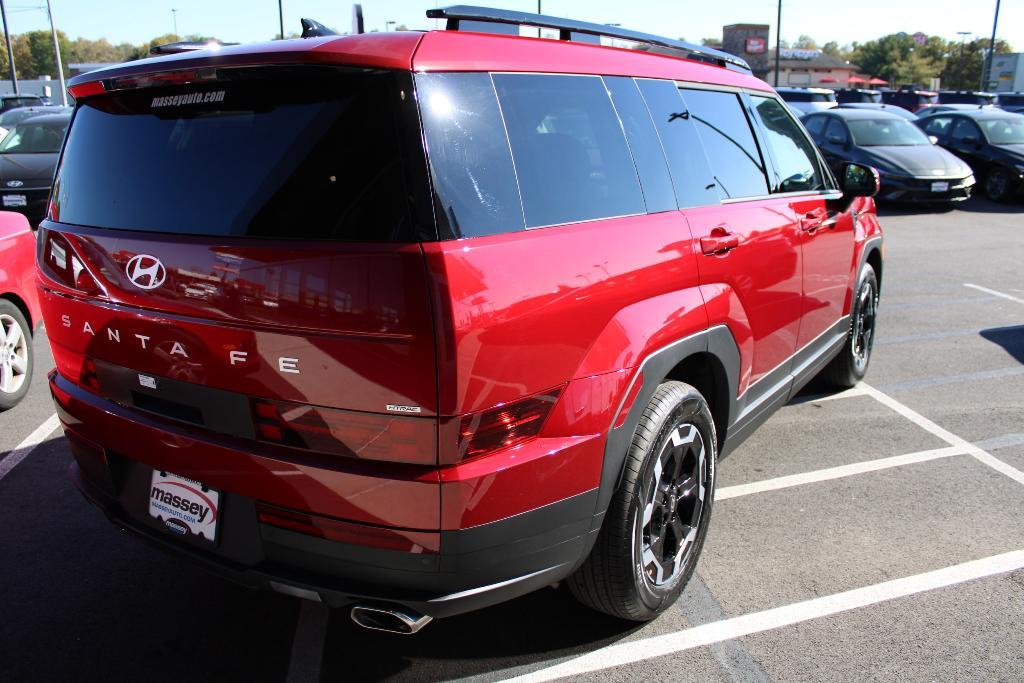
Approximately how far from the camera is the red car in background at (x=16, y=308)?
5.13 meters

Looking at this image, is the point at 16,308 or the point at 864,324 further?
the point at 864,324

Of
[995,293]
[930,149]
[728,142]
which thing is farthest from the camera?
[930,149]

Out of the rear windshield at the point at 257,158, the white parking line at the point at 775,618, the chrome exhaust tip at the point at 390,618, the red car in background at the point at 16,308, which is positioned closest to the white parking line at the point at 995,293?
the white parking line at the point at 775,618

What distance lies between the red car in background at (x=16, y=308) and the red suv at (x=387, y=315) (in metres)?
2.78

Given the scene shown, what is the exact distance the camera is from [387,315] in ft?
6.59

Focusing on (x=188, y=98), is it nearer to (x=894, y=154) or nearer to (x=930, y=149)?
(x=894, y=154)

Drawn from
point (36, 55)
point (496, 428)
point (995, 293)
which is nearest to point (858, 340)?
point (496, 428)

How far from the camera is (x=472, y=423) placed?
6.89 ft

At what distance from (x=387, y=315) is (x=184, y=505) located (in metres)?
0.98

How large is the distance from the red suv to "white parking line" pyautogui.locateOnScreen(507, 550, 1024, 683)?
15 centimetres

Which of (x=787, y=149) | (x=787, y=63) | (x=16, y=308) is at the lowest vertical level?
(x=16, y=308)

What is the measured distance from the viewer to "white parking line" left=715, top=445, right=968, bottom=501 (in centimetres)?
410

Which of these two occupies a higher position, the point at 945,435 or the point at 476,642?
the point at 476,642

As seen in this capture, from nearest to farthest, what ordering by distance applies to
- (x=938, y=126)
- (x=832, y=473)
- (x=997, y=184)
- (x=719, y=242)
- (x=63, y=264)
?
(x=63, y=264) < (x=719, y=242) < (x=832, y=473) < (x=997, y=184) < (x=938, y=126)
